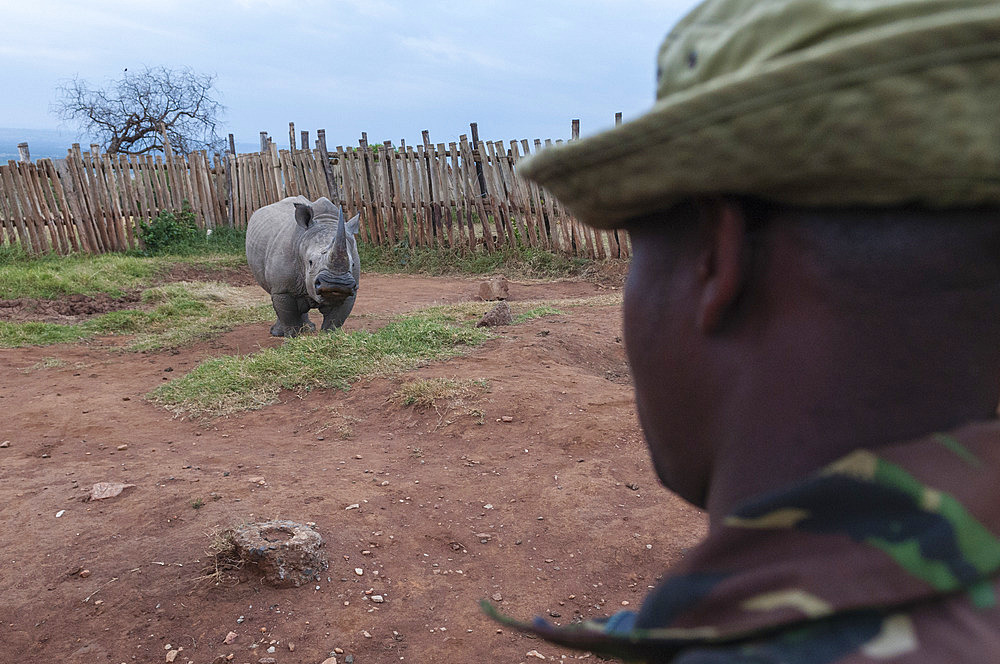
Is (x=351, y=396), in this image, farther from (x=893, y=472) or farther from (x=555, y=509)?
(x=893, y=472)

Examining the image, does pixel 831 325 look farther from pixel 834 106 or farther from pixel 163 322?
pixel 163 322

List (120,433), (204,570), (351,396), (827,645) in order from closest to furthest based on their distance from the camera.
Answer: (827,645), (204,570), (120,433), (351,396)

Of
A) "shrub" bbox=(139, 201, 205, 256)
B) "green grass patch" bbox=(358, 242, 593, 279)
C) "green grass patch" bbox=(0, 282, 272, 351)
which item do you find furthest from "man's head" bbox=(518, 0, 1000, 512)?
"shrub" bbox=(139, 201, 205, 256)

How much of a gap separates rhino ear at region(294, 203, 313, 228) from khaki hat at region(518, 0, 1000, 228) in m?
6.15

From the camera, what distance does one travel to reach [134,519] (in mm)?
3330

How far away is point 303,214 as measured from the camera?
6.66 meters

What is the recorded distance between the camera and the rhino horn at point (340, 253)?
19.8ft

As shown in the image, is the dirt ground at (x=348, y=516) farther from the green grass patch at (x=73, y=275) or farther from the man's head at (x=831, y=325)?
the green grass patch at (x=73, y=275)

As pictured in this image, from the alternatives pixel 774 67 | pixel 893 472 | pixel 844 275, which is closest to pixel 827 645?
pixel 893 472

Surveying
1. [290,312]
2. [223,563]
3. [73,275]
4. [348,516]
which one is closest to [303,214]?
[290,312]

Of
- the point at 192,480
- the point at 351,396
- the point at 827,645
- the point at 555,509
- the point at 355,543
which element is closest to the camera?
the point at 827,645

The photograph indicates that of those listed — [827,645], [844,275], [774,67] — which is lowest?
[827,645]

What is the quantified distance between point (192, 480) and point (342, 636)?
1.58 meters

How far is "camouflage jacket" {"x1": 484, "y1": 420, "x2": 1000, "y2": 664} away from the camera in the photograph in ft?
2.15
